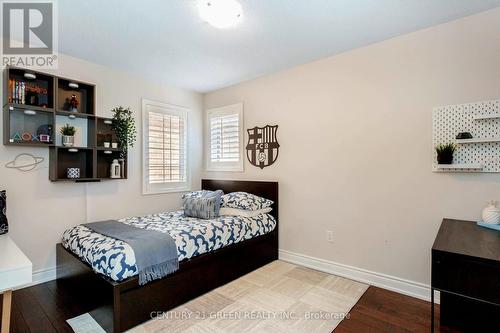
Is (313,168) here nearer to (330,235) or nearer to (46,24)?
(330,235)

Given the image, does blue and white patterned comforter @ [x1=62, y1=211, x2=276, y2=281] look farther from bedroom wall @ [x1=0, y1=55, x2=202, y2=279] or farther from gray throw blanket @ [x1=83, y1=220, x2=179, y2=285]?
bedroom wall @ [x1=0, y1=55, x2=202, y2=279]

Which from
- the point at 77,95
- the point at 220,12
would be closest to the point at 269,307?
the point at 220,12

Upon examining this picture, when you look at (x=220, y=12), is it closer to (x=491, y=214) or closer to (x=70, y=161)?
(x=70, y=161)

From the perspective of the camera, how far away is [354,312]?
7.38 ft

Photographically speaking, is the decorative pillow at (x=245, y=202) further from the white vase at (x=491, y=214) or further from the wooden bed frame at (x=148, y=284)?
the white vase at (x=491, y=214)

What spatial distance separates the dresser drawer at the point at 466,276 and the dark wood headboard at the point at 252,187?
2190 millimetres

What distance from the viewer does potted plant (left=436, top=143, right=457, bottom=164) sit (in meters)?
2.26

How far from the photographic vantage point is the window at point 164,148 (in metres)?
3.76

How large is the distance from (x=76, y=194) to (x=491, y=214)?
4.01m

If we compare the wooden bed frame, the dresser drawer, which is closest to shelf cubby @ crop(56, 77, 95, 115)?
the wooden bed frame

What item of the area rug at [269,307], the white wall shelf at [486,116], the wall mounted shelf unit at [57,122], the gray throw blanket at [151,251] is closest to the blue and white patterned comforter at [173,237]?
the gray throw blanket at [151,251]

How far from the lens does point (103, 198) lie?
10.8 feet

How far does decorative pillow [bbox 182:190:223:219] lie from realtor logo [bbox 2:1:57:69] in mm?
2185

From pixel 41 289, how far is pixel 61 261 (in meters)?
0.32
